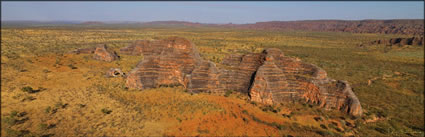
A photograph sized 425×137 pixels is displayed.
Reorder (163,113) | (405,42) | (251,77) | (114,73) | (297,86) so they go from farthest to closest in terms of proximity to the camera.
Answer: (405,42)
(114,73)
(251,77)
(297,86)
(163,113)

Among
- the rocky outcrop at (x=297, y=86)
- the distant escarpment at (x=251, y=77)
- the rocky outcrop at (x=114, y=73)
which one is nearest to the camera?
the rocky outcrop at (x=297, y=86)

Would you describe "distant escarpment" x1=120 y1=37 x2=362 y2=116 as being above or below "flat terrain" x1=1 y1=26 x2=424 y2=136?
above

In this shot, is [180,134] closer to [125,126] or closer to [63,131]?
[125,126]

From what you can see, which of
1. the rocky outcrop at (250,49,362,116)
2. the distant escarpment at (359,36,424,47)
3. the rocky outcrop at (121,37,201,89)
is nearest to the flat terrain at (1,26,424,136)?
the rocky outcrop at (250,49,362,116)

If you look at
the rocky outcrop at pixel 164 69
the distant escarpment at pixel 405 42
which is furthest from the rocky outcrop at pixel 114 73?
the distant escarpment at pixel 405 42

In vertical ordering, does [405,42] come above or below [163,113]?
above

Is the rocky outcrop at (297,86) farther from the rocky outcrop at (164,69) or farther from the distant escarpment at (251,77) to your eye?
the rocky outcrop at (164,69)

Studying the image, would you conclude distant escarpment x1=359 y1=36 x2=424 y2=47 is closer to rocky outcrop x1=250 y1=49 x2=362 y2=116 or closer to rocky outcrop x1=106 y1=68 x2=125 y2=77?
rocky outcrop x1=250 y1=49 x2=362 y2=116

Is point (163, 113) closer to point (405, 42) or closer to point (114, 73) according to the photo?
point (114, 73)

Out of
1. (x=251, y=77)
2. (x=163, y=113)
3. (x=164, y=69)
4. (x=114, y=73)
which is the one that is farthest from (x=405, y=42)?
(x=114, y=73)

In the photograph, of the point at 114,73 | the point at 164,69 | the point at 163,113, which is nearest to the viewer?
the point at 163,113
